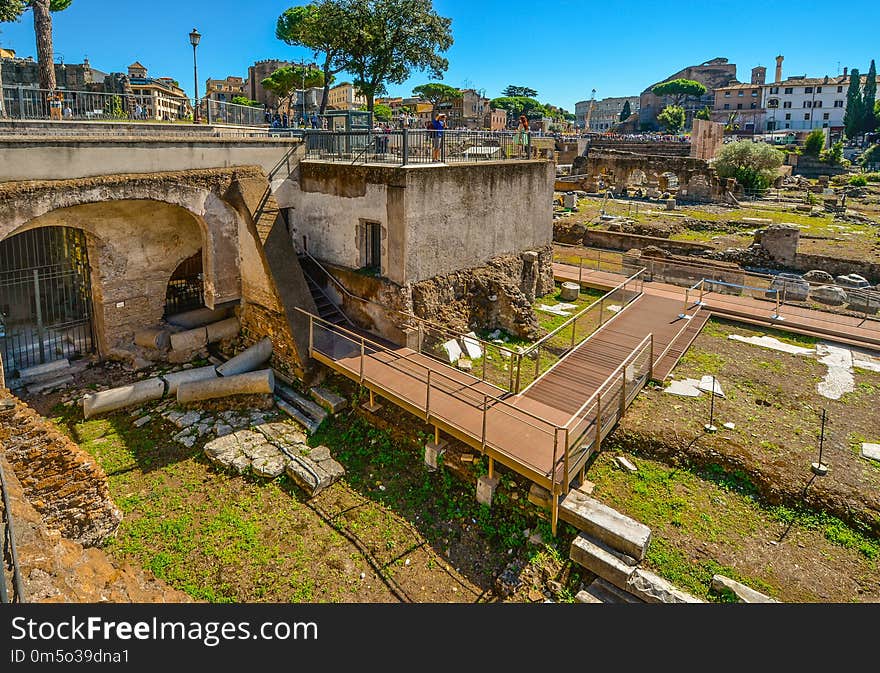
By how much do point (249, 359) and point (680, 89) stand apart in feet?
403

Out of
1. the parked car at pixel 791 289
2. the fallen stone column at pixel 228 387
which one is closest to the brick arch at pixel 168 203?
the fallen stone column at pixel 228 387

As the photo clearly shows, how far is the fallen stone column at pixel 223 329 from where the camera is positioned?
16.0 meters

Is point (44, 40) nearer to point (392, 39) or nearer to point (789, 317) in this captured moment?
point (392, 39)

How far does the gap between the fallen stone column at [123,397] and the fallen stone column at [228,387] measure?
62 centimetres

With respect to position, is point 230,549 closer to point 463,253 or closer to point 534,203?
point 463,253

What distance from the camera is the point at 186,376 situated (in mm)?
14242

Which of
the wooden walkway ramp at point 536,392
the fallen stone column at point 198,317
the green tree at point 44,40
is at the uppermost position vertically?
the green tree at point 44,40

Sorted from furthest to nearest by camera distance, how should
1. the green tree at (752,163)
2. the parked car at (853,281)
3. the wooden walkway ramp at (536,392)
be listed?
the green tree at (752,163) → the parked car at (853,281) → the wooden walkway ramp at (536,392)

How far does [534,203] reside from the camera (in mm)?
18375

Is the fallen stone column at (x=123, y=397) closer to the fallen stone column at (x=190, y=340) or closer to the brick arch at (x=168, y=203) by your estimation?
the fallen stone column at (x=190, y=340)

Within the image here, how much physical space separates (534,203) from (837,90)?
101 metres

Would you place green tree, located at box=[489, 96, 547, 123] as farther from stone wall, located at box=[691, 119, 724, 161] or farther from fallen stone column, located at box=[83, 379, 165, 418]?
fallen stone column, located at box=[83, 379, 165, 418]

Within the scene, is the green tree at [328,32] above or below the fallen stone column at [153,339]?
above

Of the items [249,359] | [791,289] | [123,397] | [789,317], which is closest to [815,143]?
[791,289]
